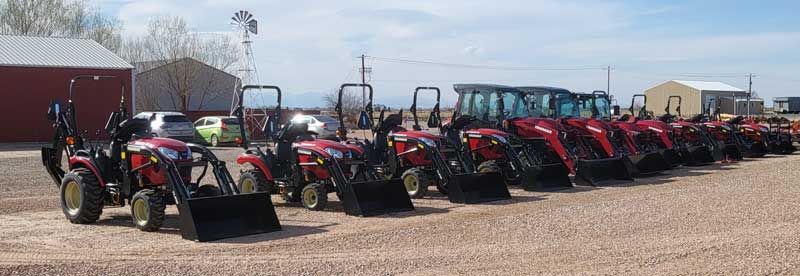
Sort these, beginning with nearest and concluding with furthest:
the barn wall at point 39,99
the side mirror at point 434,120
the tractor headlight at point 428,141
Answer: the tractor headlight at point 428,141 → the side mirror at point 434,120 → the barn wall at point 39,99

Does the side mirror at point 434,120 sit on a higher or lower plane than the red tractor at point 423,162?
higher

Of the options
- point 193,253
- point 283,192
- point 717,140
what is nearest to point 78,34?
point 717,140

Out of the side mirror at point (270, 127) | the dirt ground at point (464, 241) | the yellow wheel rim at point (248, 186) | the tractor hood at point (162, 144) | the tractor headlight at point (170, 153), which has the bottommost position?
the dirt ground at point (464, 241)

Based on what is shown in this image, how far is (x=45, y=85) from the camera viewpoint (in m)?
31.2

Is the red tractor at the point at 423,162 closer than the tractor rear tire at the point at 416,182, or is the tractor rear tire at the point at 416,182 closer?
the red tractor at the point at 423,162

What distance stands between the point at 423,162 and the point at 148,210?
525cm

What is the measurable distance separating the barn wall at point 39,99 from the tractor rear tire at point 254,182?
809 inches

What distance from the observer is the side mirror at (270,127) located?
1175 centimetres

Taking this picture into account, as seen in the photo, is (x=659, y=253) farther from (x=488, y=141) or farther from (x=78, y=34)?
(x=78, y=34)

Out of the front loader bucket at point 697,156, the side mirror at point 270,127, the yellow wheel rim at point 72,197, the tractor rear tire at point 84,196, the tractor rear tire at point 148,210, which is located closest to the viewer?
the tractor rear tire at point 148,210

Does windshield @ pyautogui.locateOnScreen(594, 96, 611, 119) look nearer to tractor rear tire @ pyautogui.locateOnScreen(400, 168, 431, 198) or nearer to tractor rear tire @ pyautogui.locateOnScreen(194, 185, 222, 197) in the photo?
tractor rear tire @ pyautogui.locateOnScreen(400, 168, 431, 198)

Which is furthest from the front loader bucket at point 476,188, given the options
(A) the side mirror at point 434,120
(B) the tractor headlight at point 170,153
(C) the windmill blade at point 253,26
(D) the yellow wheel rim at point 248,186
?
(C) the windmill blade at point 253,26

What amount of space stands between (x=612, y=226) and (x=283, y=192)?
15.1 feet

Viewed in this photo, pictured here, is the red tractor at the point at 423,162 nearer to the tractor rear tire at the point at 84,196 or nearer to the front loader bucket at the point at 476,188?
the front loader bucket at the point at 476,188
